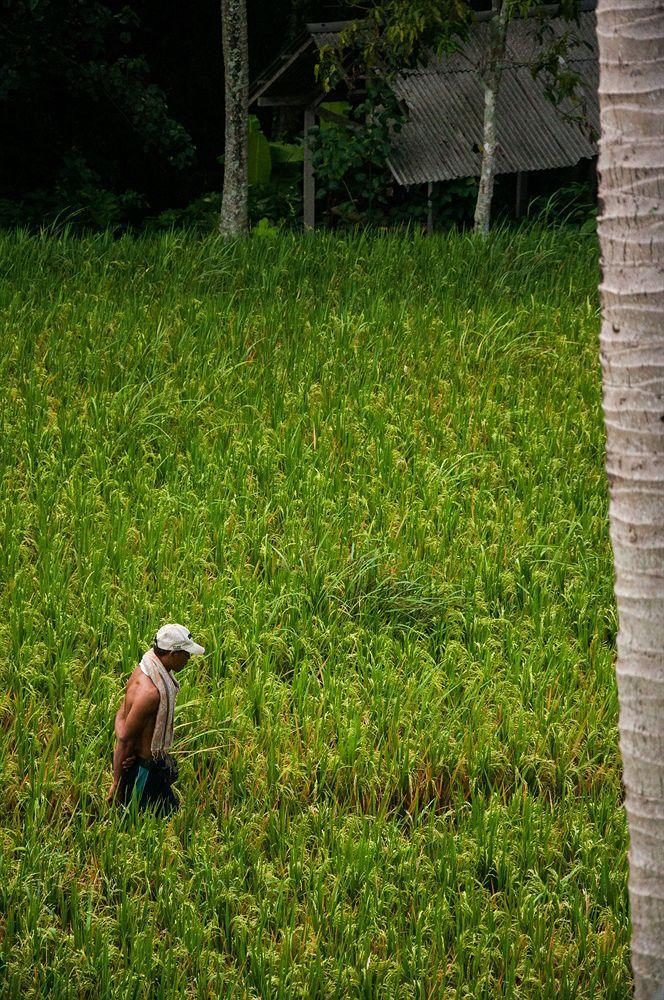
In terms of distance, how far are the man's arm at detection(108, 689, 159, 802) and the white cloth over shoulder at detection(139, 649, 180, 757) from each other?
0.9 inches

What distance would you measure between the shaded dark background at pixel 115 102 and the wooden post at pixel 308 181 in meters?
1.57

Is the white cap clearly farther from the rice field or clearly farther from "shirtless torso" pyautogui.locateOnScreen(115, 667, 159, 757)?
the rice field

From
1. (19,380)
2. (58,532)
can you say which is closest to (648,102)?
(58,532)

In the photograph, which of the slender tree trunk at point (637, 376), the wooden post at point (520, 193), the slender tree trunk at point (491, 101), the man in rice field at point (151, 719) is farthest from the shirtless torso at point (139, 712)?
the wooden post at point (520, 193)

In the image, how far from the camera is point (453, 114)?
15203 mm

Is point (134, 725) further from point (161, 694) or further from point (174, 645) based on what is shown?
point (174, 645)

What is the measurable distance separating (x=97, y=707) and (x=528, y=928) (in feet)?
5.75

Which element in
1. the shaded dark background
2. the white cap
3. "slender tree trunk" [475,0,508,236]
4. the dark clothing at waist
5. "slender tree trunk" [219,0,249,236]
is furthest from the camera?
the shaded dark background

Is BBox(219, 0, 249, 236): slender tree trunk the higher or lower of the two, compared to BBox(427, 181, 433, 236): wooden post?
higher

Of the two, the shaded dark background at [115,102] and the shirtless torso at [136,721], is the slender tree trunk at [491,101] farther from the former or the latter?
the shirtless torso at [136,721]

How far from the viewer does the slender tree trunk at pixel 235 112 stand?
40.5ft

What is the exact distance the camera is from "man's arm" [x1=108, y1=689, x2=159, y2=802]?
3535 millimetres

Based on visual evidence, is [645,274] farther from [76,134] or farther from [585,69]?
[76,134]

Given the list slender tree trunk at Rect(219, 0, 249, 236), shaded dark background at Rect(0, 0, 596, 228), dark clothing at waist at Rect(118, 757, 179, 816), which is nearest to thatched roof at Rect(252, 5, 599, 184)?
shaded dark background at Rect(0, 0, 596, 228)
